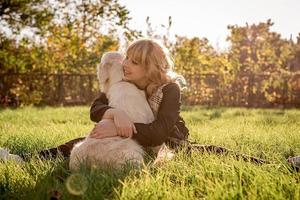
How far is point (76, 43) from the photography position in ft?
46.9

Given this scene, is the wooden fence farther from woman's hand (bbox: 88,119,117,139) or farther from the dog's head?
woman's hand (bbox: 88,119,117,139)

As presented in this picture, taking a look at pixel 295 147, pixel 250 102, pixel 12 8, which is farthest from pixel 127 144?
pixel 250 102

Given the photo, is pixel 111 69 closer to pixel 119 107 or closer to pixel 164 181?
pixel 119 107

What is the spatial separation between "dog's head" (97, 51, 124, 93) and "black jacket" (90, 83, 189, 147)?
0.68 ft

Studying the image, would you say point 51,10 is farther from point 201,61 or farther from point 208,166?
point 208,166

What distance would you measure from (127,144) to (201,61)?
1375 cm

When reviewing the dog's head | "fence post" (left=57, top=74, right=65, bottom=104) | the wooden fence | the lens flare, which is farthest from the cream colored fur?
"fence post" (left=57, top=74, right=65, bottom=104)

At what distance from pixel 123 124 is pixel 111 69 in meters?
0.55

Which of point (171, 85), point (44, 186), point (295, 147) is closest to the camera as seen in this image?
point (44, 186)

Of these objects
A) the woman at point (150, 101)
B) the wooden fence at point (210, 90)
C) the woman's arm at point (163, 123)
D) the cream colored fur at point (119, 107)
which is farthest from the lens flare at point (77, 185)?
the wooden fence at point (210, 90)

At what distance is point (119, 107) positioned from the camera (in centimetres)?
330

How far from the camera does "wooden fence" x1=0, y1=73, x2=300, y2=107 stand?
608 inches

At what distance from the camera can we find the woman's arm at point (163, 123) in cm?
325

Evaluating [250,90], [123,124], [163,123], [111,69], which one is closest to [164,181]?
[123,124]
